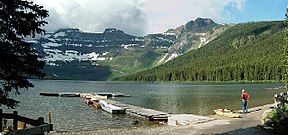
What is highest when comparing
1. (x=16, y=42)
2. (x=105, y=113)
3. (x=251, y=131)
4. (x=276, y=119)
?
(x=16, y=42)

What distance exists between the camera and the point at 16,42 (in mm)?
13578

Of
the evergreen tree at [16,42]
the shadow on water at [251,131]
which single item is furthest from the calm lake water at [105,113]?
the evergreen tree at [16,42]

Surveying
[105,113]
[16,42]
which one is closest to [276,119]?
[16,42]

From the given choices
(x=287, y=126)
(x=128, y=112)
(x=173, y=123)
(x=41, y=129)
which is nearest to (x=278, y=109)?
(x=287, y=126)

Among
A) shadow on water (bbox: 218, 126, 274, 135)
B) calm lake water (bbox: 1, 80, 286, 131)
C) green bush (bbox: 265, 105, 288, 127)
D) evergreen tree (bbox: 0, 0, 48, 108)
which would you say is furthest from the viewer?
calm lake water (bbox: 1, 80, 286, 131)

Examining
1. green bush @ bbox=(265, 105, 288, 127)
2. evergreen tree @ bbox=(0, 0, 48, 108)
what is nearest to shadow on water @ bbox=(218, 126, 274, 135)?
green bush @ bbox=(265, 105, 288, 127)

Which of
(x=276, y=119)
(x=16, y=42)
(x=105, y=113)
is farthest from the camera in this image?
(x=105, y=113)

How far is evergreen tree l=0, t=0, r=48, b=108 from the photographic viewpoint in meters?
13.4

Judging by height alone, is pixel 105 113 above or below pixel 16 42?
below

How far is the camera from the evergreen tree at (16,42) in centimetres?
1339

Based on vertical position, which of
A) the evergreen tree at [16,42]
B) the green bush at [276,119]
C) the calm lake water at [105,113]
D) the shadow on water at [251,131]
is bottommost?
the calm lake water at [105,113]

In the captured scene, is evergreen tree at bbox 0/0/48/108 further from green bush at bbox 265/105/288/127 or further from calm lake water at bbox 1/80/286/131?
calm lake water at bbox 1/80/286/131

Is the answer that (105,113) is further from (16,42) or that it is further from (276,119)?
(16,42)

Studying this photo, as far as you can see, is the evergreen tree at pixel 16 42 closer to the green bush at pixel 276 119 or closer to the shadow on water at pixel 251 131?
the shadow on water at pixel 251 131
